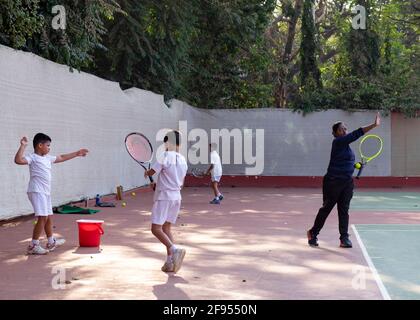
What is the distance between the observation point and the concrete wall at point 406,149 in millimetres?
25562

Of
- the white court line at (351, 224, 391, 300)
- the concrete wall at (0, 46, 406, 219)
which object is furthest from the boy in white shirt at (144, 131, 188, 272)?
the concrete wall at (0, 46, 406, 219)

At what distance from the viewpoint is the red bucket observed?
10047mm

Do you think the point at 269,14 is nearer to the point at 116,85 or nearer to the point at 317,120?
the point at 317,120

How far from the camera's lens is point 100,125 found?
17.8 m

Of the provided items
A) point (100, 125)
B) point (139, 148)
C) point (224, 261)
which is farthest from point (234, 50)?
point (224, 261)

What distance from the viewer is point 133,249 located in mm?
10148

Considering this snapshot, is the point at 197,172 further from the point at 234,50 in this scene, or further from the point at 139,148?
the point at 139,148

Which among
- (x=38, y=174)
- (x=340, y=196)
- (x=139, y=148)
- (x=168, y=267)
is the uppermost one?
(x=139, y=148)

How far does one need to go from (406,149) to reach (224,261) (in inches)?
703

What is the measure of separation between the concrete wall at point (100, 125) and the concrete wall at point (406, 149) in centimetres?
30

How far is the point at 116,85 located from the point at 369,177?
10.8 metres

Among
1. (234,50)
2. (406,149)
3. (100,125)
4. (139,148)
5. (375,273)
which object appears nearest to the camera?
(375,273)

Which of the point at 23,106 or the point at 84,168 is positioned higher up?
the point at 23,106
